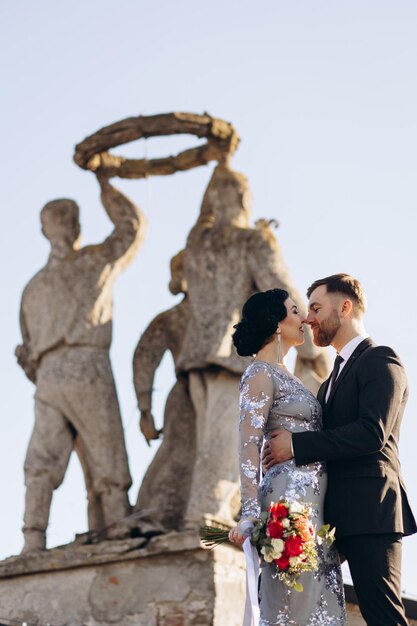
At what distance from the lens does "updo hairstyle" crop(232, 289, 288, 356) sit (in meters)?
6.30

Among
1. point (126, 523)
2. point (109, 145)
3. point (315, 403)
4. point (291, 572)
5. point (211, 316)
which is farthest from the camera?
point (109, 145)

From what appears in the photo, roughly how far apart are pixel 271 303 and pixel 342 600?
3.72ft

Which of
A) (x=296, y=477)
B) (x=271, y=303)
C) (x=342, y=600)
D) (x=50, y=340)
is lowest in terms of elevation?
(x=342, y=600)

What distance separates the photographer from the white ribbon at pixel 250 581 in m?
5.80

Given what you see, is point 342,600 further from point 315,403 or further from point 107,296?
point 107,296

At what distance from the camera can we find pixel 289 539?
18.9 feet

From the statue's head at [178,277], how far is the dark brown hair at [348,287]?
19.0ft

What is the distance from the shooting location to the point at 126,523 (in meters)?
10.5

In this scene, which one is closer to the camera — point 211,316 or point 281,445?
point 281,445

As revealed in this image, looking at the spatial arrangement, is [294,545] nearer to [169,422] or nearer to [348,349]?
[348,349]

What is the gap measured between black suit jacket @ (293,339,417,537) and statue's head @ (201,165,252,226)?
5526 millimetres

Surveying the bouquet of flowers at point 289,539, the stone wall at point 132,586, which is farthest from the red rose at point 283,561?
the stone wall at point 132,586

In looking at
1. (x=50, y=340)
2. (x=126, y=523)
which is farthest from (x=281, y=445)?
(x=50, y=340)

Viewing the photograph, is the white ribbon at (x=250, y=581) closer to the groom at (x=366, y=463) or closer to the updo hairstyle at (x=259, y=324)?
the groom at (x=366, y=463)
